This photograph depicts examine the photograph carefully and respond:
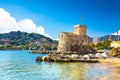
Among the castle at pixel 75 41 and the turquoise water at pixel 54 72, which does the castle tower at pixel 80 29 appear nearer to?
the castle at pixel 75 41

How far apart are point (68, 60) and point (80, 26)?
51928 mm

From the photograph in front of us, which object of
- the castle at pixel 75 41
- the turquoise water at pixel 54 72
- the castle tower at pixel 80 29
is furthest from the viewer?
the castle tower at pixel 80 29

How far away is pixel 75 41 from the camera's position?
101 metres

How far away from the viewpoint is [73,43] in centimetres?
10050

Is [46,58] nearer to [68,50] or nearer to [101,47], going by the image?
[68,50]

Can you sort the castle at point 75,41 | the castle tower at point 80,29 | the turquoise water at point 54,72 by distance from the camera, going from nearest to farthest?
the turquoise water at point 54,72 → the castle at point 75,41 → the castle tower at point 80,29

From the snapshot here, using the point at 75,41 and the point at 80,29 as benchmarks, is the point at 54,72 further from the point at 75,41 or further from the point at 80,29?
the point at 80,29

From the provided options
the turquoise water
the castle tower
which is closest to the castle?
the castle tower

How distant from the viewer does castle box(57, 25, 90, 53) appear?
96.5 metres

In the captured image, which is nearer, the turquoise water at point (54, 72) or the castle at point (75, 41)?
the turquoise water at point (54, 72)

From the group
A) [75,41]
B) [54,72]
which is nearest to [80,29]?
[75,41]

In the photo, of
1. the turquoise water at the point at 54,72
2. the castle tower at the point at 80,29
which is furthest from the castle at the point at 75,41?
the turquoise water at the point at 54,72

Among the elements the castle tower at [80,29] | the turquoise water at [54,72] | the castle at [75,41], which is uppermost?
the castle tower at [80,29]

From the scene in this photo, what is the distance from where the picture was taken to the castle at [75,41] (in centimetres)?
9650
